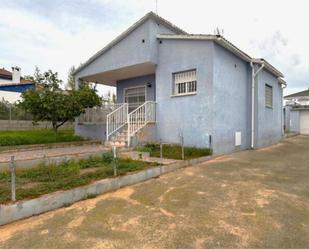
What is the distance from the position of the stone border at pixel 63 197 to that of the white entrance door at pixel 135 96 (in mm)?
8273

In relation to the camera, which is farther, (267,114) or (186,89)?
(267,114)

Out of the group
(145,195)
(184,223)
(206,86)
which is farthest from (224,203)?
(206,86)

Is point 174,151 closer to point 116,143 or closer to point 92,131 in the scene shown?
point 116,143

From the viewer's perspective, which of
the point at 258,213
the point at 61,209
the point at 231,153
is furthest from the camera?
the point at 231,153

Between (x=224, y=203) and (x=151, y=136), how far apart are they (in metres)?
7.05

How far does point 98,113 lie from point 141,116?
3.35 meters

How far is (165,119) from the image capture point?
37.1 feet

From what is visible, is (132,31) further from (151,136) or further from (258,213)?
(258,213)

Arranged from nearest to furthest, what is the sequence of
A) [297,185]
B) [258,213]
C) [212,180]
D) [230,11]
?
[258,213] → [297,185] → [212,180] → [230,11]

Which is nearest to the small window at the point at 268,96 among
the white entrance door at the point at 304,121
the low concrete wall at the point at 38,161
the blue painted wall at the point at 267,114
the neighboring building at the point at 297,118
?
the blue painted wall at the point at 267,114

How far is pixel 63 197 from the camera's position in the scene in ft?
15.1

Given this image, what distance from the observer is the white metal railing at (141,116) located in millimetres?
10828

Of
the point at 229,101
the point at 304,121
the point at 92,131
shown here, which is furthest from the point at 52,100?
the point at 304,121

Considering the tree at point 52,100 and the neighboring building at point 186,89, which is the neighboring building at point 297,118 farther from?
the tree at point 52,100
